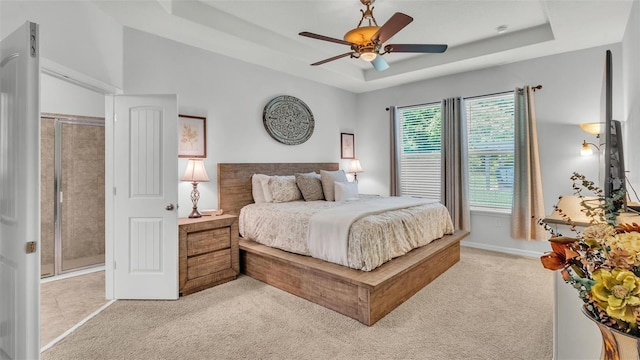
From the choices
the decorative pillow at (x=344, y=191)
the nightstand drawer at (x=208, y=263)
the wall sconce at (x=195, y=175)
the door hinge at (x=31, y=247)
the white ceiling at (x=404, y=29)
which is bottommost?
the nightstand drawer at (x=208, y=263)

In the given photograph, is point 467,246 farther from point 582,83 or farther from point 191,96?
point 191,96

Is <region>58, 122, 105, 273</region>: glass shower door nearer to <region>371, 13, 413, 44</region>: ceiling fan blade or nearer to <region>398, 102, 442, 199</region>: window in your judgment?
<region>371, 13, 413, 44</region>: ceiling fan blade

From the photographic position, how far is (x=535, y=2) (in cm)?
313

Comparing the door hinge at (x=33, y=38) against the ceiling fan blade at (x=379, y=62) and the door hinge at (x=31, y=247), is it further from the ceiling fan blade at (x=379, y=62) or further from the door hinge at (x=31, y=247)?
the ceiling fan blade at (x=379, y=62)

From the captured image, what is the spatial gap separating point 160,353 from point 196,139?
2.46 metres

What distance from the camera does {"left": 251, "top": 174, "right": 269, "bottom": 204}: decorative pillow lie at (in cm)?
415

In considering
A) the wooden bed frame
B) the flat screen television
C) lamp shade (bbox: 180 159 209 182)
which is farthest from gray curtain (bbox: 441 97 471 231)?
lamp shade (bbox: 180 159 209 182)

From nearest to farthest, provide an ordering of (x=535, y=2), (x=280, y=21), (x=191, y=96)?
(x=535, y=2)
(x=280, y=21)
(x=191, y=96)

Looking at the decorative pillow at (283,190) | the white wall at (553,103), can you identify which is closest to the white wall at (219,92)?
the decorative pillow at (283,190)

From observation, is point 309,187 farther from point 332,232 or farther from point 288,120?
point 332,232

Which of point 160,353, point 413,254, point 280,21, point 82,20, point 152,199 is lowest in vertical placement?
point 160,353

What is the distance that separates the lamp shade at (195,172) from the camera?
3484 millimetres

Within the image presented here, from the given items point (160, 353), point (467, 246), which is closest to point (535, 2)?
point (467, 246)

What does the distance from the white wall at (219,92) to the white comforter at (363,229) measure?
783 millimetres
